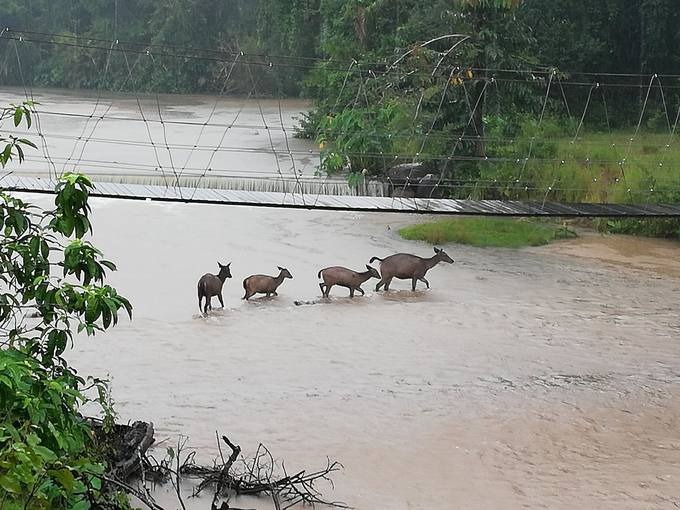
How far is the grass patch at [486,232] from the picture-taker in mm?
8625

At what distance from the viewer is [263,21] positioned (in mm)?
15836

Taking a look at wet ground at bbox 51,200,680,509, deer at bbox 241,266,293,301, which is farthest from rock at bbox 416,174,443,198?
deer at bbox 241,266,293,301

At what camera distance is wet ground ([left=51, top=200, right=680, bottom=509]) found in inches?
160

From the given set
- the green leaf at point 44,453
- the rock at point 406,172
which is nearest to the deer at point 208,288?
the rock at point 406,172

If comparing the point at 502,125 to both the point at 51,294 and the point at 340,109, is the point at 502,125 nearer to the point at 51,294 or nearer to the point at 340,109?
the point at 340,109

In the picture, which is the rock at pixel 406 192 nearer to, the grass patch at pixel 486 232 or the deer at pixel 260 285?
the grass patch at pixel 486 232

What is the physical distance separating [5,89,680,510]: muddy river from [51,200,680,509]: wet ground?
1 centimetres

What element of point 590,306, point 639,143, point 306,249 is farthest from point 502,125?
point 590,306

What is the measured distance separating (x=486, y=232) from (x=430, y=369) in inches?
141

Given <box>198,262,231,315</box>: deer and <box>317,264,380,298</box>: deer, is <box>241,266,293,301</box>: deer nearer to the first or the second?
<box>198,262,231,315</box>: deer

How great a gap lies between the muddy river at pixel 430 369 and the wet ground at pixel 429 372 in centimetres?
1

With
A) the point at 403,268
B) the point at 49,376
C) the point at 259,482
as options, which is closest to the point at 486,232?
the point at 403,268

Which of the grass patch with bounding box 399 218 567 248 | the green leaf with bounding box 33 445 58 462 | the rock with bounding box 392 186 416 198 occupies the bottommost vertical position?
the grass patch with bounding box 399 218 567 248

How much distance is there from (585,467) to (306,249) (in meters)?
4.42
